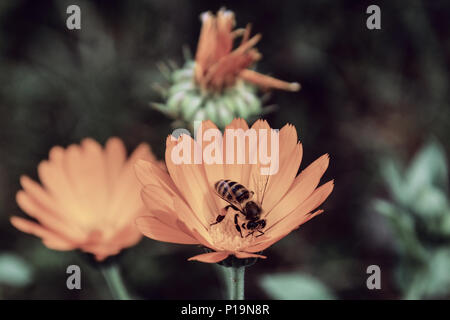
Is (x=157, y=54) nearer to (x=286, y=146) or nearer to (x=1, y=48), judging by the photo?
(x=1, y=48)

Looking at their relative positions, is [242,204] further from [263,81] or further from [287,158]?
[263,81]

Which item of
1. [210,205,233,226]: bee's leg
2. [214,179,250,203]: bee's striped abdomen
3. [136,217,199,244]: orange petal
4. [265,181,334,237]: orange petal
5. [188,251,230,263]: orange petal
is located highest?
[214,179,250,203]: bee's striped abdomen

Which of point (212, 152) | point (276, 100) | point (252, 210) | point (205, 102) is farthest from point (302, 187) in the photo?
point (276, 100)

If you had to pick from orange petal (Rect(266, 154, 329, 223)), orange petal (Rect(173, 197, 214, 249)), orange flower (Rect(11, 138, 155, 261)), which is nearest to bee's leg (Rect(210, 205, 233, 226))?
orange petal (Rect(173, 197, 214, 249))

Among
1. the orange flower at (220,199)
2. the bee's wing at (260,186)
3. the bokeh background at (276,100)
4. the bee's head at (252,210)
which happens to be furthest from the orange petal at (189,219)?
the bokeh background at (276,100)

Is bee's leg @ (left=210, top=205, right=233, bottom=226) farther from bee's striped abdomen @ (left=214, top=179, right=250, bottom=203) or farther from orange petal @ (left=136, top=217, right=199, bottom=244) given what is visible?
orange petal @ (left=136, top=217, right=199, bottom=244)
